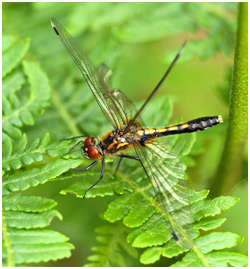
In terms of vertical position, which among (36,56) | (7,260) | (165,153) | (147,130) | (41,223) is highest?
(36,56)

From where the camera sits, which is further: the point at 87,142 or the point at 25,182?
the point at 87,142

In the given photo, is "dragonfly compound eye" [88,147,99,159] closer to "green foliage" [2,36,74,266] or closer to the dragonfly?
the dragonfly

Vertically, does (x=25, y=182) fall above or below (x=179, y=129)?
below

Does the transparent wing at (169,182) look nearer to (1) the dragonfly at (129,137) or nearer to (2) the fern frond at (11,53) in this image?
(1) the dragonfly at (129,137)

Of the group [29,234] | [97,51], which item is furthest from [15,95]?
[29,234]

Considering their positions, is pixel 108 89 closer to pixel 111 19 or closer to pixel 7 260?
pixel 111 19

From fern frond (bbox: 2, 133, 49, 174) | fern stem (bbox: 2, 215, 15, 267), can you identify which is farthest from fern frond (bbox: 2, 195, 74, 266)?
fern frond (bbox: 2, 133, 49, 174)

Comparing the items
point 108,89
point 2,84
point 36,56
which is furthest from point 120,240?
point 36,56

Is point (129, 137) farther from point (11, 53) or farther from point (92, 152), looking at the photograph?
point (11, 53)
